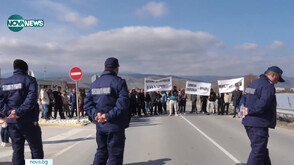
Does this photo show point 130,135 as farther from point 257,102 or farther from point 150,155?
point 257,102

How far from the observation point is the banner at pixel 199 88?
75.6 ft

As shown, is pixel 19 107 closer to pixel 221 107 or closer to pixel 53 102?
pixel 53 102

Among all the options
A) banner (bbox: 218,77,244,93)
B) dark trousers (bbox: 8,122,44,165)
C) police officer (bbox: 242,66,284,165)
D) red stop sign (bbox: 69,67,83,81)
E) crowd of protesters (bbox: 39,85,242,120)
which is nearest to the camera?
police officer (bbox: 242,66,284,165)

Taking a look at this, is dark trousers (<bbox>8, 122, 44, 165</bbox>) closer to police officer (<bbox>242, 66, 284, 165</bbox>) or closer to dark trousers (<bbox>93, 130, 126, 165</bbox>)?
dark trousers (<bbox>93, 130, 126, 165</bbox>)

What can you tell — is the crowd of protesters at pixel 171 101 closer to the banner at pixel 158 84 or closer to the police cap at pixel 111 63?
the banner at pixel 158 84

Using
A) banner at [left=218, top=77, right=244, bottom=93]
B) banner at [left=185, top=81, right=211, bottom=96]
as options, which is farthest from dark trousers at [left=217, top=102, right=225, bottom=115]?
banner at [left=185, top=81, right=211, bottom=96]

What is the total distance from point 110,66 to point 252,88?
237 centimetres

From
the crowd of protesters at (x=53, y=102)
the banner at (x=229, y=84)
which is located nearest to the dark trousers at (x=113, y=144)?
the crowd of protesters at (x=53, y=102)

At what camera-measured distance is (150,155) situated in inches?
311

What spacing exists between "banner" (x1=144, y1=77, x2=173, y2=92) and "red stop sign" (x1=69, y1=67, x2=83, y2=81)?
7.10 m

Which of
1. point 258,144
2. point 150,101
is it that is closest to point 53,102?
point 150,101

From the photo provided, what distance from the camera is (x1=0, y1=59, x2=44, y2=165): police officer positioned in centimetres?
519

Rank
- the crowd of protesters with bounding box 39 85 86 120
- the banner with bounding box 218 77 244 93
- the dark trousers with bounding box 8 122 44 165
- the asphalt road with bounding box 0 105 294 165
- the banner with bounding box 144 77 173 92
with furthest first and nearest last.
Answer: the banner with bounding box 144 77 173 92
the banner with bounding box 218 77 244 93
the crowd of protesters with bounding box 39 85 86 120
the asphalt road with bounding box 0 105 294 165
the dark trousers with bounding box 8 122 44 165

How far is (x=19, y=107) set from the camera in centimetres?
518
